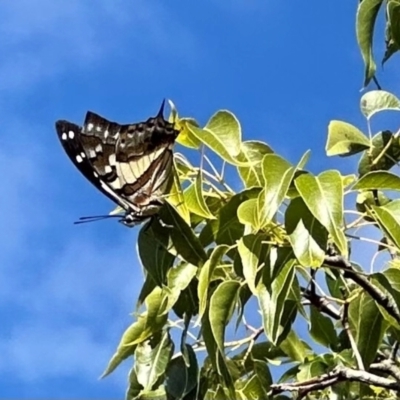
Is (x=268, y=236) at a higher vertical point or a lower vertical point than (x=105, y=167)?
lower

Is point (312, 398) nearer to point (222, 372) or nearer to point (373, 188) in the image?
point (222, 372)

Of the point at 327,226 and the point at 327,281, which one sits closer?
the point at 327,226

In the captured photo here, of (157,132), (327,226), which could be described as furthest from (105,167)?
(327,226)

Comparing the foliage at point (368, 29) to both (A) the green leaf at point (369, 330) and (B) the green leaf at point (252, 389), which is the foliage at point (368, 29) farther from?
(B) the green leaf at point (252, 389)


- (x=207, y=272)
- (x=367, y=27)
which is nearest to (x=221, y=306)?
(x=207, y=272)

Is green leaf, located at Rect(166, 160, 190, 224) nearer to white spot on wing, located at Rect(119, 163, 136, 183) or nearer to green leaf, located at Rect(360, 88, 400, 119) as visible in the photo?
white spot on wing, located at Rect(119, 163, 136, 183)

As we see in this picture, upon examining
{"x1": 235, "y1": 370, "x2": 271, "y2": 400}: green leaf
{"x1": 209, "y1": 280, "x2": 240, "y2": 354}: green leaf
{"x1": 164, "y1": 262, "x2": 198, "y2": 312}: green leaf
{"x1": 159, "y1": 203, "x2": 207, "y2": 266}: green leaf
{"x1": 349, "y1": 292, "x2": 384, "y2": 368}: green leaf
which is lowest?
{"x1": 349, "y1": 292, "x2": 384, "y2": 368}: green leaf

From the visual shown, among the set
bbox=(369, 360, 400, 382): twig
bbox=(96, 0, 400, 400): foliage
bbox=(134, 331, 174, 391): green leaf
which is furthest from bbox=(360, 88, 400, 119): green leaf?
bbox=(134, 331, 174, 391): green leaf
